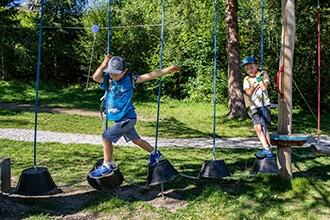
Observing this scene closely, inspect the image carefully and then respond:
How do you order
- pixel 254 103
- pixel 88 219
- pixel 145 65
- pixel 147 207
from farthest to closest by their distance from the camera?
1. pixel 145 65
2. pixel 254 103
3. pixel 147 207
4. pixel 88 219

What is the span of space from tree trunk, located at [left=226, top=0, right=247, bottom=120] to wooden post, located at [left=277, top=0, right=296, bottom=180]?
7.47m

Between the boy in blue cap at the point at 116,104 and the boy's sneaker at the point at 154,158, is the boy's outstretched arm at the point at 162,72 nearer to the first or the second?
the boy in blue cap at the point at 116,104

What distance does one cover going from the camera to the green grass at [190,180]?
430cm

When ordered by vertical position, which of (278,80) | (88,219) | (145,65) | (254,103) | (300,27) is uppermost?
(300,27)

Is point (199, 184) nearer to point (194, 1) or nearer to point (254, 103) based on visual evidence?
point (254, 103)

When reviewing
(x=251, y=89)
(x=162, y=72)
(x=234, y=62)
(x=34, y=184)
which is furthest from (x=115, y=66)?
(x=234, y=62)

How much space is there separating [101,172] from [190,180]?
5.45ft

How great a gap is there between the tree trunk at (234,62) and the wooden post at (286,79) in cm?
747

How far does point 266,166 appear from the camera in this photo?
4668 mm

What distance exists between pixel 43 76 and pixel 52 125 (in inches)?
550

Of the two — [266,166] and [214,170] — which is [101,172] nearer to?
[214,170]

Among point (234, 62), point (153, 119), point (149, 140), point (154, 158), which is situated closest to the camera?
point (154, 158)

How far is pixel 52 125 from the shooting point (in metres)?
11.5

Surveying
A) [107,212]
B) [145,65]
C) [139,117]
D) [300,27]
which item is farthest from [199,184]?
[145,65]
